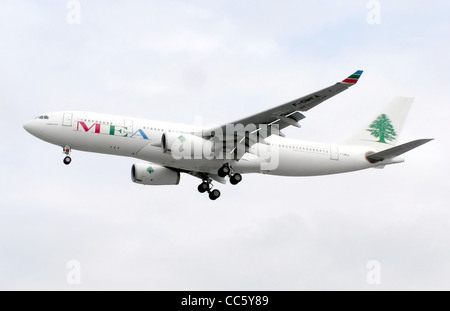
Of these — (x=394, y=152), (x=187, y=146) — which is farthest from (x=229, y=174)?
(x=394, y=152)

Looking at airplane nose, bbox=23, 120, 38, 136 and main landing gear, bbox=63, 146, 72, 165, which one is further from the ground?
airplane nose, bbox=23, 120, 38, 136

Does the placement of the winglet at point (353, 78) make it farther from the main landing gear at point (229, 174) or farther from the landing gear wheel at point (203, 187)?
the landing gear wheel at point (203, 187)

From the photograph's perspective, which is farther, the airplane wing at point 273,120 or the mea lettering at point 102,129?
the mea lettering at point 102,129

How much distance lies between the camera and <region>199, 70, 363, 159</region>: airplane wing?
3999cm

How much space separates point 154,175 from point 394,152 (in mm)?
15195

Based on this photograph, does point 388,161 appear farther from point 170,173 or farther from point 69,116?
point 69,116

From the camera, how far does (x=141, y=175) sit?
51250 millimetres

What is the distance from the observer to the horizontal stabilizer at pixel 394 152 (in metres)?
47.7

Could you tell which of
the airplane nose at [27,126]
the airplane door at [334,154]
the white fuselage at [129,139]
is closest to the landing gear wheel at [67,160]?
the white fuselage at [129,139]

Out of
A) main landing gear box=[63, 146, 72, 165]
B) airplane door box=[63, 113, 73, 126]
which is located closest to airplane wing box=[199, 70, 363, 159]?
airplane door box=[63, 113, 73, 126]

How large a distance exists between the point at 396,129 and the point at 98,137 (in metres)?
21.4

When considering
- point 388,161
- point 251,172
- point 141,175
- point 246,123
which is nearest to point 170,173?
point 141,175

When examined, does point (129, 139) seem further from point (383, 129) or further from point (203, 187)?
point (383, 129)

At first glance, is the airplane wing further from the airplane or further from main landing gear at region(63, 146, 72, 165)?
main landing gear at region(63, 146, 72, 165)
